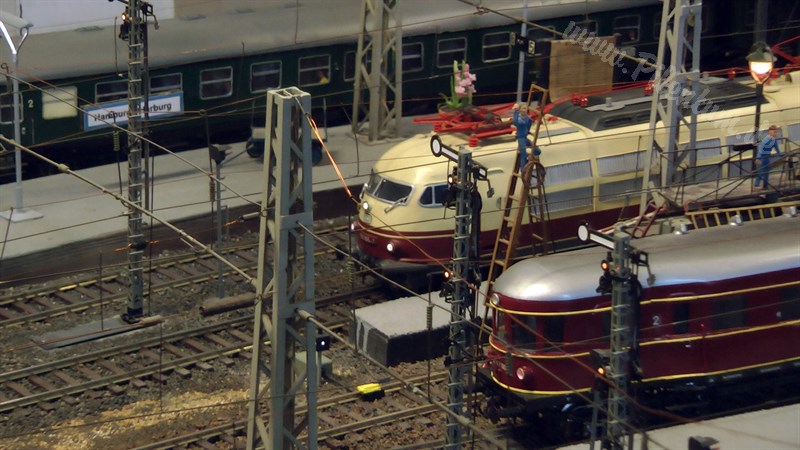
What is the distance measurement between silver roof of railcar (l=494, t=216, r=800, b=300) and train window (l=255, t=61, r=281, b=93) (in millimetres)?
11614

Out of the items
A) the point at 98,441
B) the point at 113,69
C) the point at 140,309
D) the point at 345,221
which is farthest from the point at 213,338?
the point at 113,69

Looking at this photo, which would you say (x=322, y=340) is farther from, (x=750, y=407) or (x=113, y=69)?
(x=113, y=69)

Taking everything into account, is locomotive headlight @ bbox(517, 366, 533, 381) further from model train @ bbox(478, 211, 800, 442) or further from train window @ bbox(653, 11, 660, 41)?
train window @ bbox(653, 11, 660, 41)

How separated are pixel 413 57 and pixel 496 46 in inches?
86.6

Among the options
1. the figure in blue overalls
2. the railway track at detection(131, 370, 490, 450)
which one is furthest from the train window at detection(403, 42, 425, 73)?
the railway track at detection(131, 370, 490, 450)

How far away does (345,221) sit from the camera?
89.1 ft

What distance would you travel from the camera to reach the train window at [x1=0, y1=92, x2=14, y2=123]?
→ 1016 inches

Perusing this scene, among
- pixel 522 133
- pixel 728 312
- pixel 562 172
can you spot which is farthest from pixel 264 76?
pixel 728 312

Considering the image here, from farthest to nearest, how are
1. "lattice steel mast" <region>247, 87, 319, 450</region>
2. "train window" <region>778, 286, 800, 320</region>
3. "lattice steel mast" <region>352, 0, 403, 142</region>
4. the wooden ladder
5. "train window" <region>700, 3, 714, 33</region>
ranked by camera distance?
"train window" <region>700, 3, 714, 33</region> < "lattice steel mast" <region>352, 0, 403, 142</region> < the wooden ladder < "train window" <region>778, 286, 800, 320</region> < "lattice steel mast" <region>247, 87, 319, 450</region>

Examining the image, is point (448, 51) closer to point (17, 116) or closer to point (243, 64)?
point (243, 64)

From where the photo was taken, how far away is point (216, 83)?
28453mm

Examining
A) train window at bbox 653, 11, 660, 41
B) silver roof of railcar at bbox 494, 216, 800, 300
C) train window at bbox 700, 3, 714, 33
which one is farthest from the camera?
train window at bbox 700, 3, 714, 33

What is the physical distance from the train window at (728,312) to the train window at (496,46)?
46.6 feet

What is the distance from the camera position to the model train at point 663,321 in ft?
59.7
